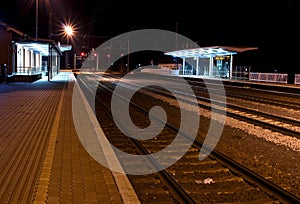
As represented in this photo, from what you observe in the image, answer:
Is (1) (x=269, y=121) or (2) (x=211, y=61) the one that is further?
(2) (x=211, y=61)

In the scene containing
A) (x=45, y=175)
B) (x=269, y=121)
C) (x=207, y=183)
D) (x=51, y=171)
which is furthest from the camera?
(x=269, y=121)

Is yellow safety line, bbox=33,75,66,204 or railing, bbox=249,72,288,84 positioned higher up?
railing, bbox=249,72,288,84

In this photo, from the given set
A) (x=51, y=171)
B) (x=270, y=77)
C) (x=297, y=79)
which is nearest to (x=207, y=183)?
(x=51, y=171)

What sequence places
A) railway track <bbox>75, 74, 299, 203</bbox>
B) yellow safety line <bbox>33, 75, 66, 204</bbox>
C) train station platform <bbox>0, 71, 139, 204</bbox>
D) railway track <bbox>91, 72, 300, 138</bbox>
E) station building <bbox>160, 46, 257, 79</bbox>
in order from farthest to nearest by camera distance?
station building <bbox>160, 46, 257, 79</bbox> → railway track <bbox>91, 72, 300, 138</bbox> → railway track <bbox>75, 74, 299, 203</bbox> → train station platform <bbox>0, 71, 139, 204</bbox> → yellow safety line <bbox>33, 75, 66, 204</bbox>

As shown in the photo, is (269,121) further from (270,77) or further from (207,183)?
(270,77)

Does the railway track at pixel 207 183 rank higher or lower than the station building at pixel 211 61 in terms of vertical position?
lower

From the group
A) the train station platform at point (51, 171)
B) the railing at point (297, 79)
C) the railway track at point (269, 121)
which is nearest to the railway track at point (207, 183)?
the train station platform at point (51, 171)

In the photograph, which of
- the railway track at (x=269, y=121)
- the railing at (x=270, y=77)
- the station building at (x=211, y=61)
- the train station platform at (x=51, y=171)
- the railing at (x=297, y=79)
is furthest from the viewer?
the station building at (x=211, y=61)

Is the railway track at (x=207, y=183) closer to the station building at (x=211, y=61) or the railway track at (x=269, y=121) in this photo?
the railway track at (x=269, y=121)

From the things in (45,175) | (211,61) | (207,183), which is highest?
(211,61)

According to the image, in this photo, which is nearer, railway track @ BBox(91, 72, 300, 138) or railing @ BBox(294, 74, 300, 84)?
railway track @ BBox(91, 72, 300, 138)

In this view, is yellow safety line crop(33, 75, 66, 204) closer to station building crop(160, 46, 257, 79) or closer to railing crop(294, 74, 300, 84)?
railing crop(294, 74, 300, 84)

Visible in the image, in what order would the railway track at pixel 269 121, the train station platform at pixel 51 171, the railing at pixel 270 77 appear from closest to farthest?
the train station platform at pixel 51 171 < the railway track at pixel 269 121 < the railing at pixel 270 77

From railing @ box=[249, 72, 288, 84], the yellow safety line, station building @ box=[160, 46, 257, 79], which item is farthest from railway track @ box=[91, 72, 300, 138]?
station building @ box=[160, 46, 257, 79]
